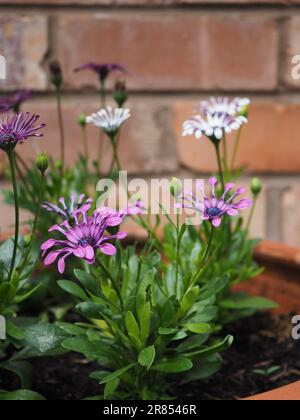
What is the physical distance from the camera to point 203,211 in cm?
60

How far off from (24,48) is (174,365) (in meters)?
0.67

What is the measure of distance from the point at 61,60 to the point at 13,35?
0.28 ft

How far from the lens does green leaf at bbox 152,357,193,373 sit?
2.01 feet

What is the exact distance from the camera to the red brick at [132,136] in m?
1.13

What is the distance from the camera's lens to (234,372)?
774 mm

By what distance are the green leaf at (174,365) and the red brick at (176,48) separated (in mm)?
614

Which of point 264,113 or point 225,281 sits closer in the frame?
point 225,281

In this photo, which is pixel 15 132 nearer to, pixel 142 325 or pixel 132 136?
pixel 142 325

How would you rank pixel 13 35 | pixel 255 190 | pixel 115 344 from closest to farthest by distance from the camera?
pixel 115 344, pixel 255 190, pixel 13 35

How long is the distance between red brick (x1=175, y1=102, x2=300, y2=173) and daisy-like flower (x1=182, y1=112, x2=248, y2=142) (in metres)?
0.40
